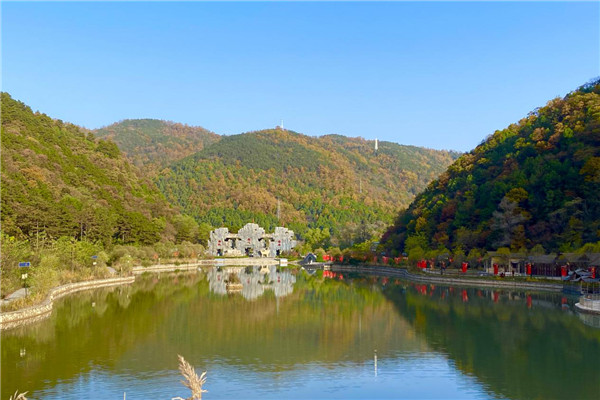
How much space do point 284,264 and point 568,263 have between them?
6574 centimetres

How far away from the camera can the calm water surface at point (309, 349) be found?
1964 cm

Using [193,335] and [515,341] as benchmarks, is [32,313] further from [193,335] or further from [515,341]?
[515,341]

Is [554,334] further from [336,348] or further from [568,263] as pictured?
[568,263]

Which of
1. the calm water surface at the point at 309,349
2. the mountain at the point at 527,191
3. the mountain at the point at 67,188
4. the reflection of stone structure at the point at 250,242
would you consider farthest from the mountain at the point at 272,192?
the calm water surface at the point at 309,349

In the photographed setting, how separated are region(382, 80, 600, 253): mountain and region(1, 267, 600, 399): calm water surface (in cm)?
1843

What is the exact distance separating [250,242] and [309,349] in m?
102

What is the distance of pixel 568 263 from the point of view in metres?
52.1

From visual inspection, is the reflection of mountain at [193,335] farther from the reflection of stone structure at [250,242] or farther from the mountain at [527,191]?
the reflection of stone structure at [250,242]

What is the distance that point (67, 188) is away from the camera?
7775cm

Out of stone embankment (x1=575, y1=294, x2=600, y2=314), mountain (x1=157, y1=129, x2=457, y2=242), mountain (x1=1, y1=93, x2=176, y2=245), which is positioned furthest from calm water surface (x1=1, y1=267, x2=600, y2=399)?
mountain (x1=157, y1=129, x2=457, y2=242)

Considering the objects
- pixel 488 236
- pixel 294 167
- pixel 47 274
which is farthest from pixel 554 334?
pixel 294 167

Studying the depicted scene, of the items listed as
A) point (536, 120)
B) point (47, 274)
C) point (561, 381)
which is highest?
point (536, 120)

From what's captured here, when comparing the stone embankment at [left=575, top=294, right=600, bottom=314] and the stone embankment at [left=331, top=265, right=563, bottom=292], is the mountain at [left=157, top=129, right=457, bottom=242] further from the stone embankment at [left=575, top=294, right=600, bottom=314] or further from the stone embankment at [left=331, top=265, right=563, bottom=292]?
the stone embankment at [left=575, top=294, right=600, bottom=314]

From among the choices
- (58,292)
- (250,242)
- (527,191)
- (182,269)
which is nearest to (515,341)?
(58,292)
